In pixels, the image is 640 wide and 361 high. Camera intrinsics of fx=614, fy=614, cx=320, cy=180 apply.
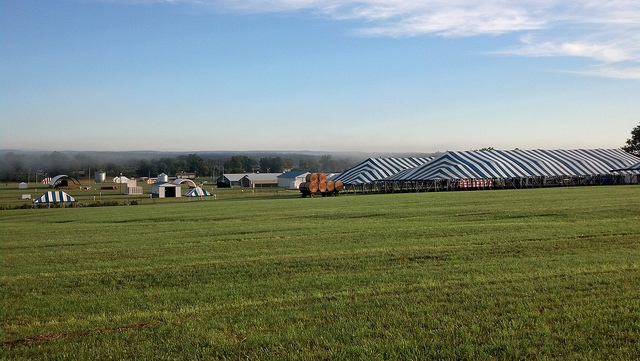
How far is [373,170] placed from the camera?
66938 millimetres

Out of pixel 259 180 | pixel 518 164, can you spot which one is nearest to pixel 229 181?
pixel 259 180

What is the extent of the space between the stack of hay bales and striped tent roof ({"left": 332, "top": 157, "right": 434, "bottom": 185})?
6915 millimetres

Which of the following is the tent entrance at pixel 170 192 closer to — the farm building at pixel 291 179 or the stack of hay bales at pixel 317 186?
the stack of hay bales at pixel 317 186

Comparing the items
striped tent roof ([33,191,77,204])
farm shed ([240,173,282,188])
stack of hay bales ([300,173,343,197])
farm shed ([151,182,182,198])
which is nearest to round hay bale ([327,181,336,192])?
stack of hay bales ([300,173,343,197])

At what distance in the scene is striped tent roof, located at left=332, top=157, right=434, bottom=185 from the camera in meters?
64.6

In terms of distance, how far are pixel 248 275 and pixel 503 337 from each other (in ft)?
17.3

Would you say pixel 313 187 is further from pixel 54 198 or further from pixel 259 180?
pixel 259 180

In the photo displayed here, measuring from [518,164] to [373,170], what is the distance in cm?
1531

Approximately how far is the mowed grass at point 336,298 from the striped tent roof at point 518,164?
4460cm

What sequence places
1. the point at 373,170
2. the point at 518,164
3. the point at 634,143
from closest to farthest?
the point at 518,164, the point at 373,170, the point at 634,143

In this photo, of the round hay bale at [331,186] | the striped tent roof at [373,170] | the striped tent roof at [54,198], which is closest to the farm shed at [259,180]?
the striped tent roof at [373,170]

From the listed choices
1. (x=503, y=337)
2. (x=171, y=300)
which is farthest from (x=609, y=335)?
(x=171, y=300)

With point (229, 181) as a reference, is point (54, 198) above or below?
below

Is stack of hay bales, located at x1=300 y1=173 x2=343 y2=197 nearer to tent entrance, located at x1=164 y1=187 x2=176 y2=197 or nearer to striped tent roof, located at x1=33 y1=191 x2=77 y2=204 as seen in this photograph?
tent entrance, located at x1=164 y1=187 x2=176 y2=197
